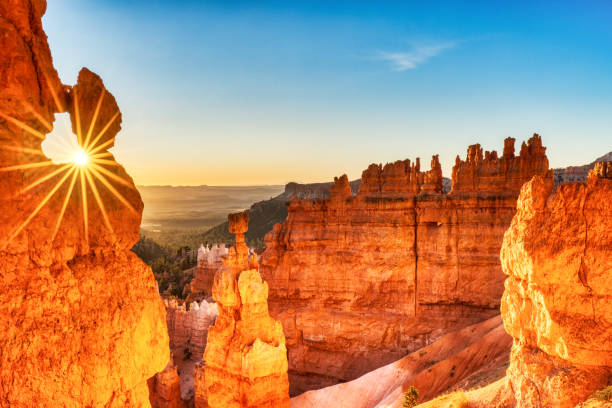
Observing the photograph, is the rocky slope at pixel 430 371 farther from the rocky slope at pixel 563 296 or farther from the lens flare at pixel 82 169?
the lens flare at pixel 82 169

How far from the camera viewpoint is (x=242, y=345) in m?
16.7

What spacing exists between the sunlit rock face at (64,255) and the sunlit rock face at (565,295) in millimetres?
6804

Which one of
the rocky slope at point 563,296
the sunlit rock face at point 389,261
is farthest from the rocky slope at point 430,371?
the rocky slope at point 563,296

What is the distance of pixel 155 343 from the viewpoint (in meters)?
6.58

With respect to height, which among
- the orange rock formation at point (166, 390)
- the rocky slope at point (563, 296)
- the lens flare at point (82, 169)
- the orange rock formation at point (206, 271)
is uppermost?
the lens flare at point (82, 169)

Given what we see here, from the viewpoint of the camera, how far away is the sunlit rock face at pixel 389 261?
2252 centimetres

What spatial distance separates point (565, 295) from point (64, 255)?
8.30 m

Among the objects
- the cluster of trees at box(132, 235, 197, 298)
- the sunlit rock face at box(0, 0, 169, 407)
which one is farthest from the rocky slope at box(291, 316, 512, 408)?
the cluster of trees at box(132, 235, 197, 298)

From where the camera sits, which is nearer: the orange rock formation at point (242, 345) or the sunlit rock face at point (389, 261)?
the orange rock formation at point (242, 345)

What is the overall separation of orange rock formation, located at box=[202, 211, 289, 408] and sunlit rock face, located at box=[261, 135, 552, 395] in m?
8.23

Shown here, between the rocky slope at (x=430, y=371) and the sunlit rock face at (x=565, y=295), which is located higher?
the sunlit rock face at (x=565, y=295)

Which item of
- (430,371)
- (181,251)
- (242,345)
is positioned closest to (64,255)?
(242,345)

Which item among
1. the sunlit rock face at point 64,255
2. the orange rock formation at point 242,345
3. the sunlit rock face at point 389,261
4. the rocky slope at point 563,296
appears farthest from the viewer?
the sunlit rock face at point 389,261

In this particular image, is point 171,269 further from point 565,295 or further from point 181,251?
point 565,295
